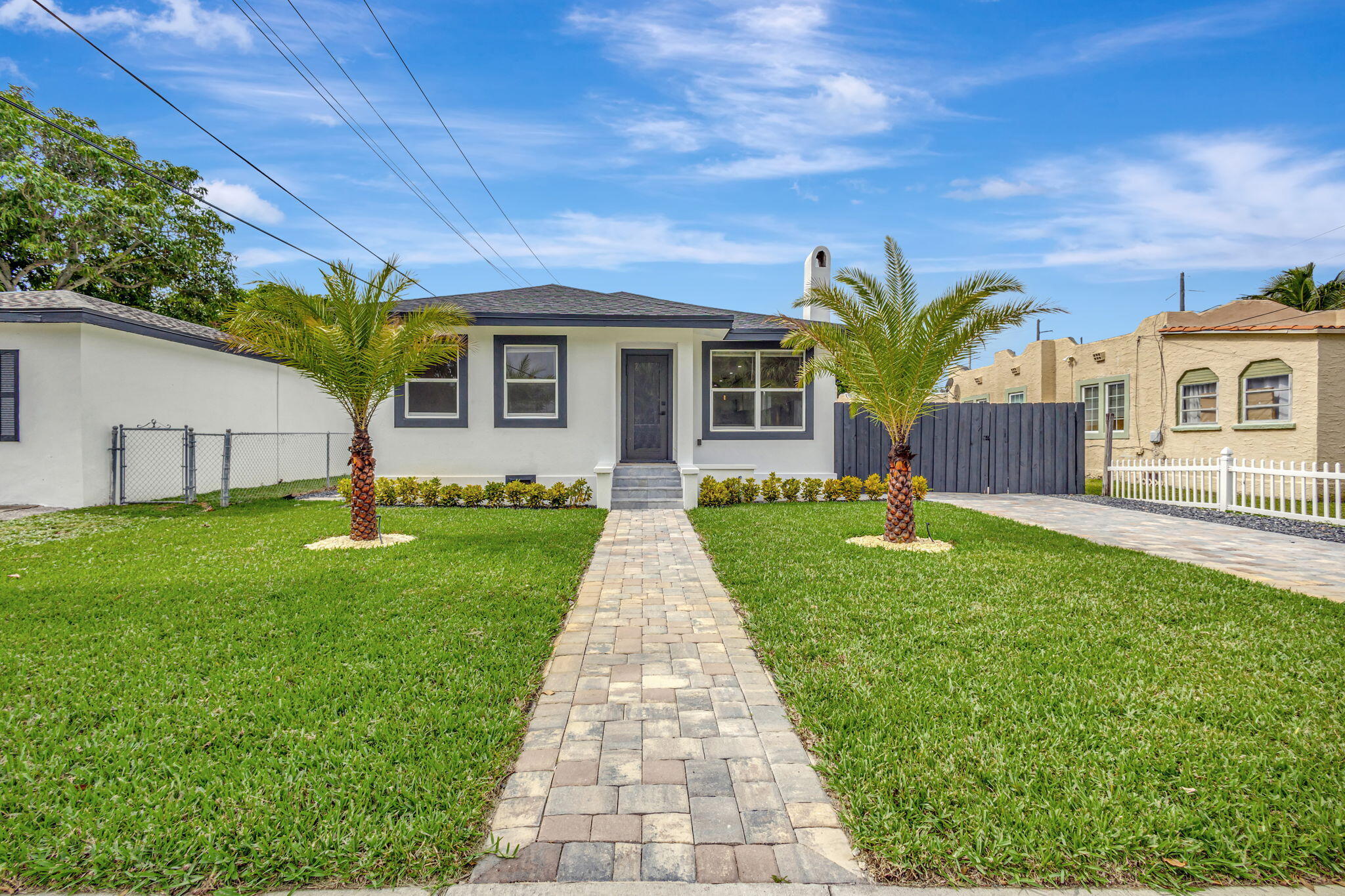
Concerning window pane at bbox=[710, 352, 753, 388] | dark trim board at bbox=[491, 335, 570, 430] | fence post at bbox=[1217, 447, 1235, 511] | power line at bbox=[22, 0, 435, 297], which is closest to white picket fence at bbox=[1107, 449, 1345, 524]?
fence post at bbox=[1217, 447, 1235, 511]

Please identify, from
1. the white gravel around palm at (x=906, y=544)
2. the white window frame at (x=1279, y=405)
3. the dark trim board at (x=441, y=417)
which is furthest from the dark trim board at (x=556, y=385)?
the white window frame at (x=1279, y=405)

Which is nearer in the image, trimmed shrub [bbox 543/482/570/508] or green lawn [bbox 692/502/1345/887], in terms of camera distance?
green lawn [bbox 692/502/1345/887]

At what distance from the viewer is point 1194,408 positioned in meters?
15.2

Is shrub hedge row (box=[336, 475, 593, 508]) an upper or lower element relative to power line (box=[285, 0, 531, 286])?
lower

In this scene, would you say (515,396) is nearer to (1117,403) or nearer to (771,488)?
(771,488)

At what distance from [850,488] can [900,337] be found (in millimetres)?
4613

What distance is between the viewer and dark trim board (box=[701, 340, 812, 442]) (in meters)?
13.2

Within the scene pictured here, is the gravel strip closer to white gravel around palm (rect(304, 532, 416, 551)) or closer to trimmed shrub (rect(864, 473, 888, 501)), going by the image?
trimmed shrub (rect(864, 473, 888, 501))

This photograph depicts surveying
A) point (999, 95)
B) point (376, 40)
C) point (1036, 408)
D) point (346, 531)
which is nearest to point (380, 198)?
point (376, 40)

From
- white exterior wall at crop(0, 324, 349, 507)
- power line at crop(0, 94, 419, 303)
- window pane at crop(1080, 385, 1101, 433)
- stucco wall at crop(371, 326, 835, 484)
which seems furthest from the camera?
window pane at crop(1080, 385, 1101, 433)

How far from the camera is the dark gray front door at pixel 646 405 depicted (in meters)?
12.9

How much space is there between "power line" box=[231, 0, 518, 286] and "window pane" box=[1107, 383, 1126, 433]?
18.3 metres

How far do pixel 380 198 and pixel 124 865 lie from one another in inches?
621

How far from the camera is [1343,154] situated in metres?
15.3
